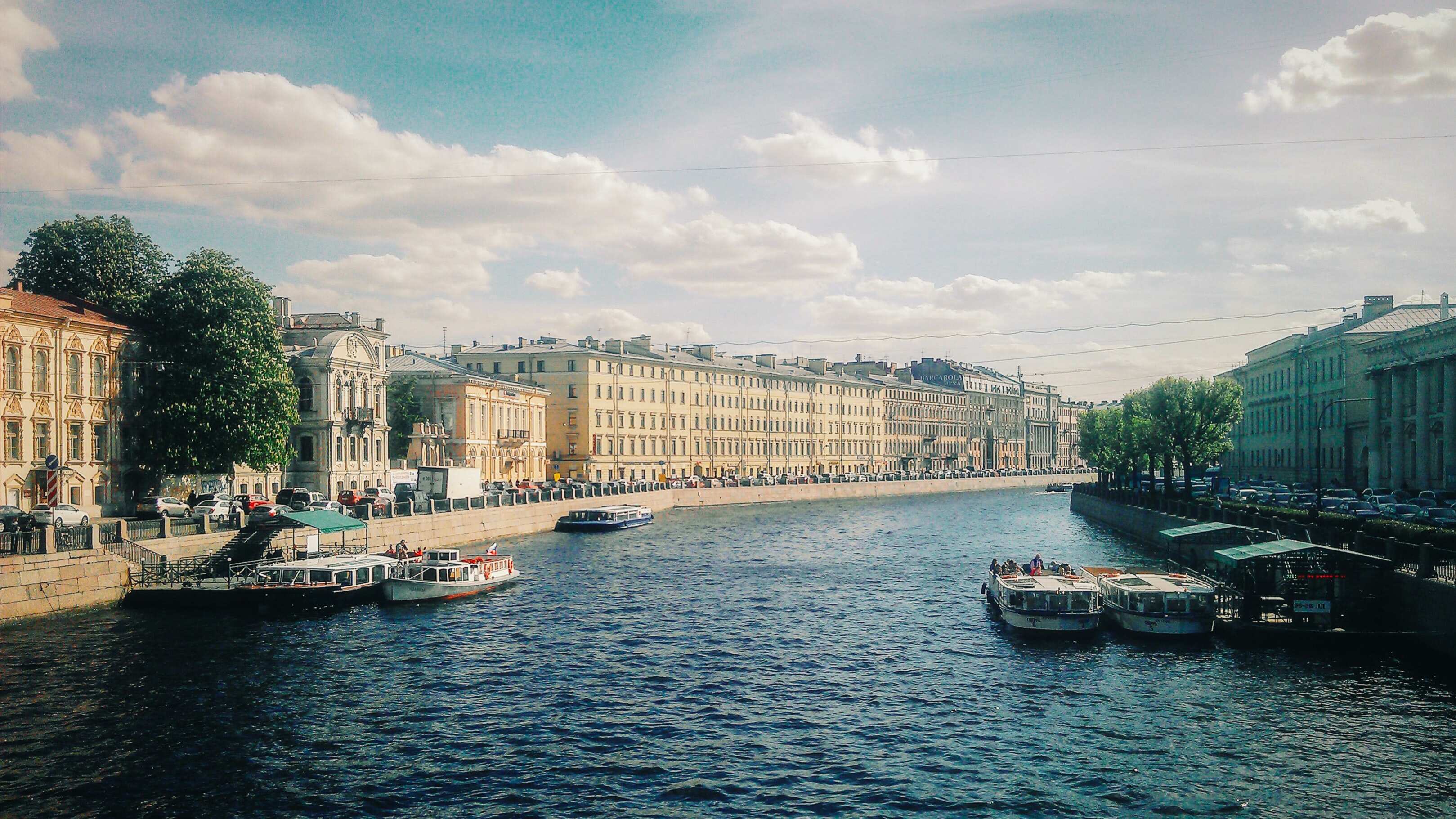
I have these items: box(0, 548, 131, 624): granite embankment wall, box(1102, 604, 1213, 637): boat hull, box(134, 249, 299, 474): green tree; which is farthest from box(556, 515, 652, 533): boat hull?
box(1102, 604, 1213, 637): boat hull

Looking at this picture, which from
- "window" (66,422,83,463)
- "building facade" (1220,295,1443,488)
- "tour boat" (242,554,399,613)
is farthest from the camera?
"building facade" (1220,295,1443,488)

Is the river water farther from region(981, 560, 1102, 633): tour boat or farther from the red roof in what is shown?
the red roof

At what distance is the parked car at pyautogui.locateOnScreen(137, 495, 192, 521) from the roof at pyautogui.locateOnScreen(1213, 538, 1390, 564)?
47142 mm

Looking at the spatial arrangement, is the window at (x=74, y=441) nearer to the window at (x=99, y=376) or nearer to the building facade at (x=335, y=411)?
the window at (x=99, y=376)

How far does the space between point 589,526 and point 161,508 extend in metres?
32.7

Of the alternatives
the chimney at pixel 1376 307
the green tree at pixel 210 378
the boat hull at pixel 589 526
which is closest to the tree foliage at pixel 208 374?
the green tree at pixel 210 378

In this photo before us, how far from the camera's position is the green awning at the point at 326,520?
48.0 metres

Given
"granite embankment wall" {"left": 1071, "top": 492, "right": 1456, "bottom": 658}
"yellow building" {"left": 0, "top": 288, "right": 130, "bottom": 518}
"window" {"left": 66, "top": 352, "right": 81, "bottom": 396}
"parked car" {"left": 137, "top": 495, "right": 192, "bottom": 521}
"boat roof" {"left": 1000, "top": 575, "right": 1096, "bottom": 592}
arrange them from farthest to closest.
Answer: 1. "window" {"left": 66, "top": 352, "right": 81, "bottom": 396}
2. "parked car" {"left": 137, "top": 495, "right": 192, "bottom": 521}
3. "yellow building" {"left": 0, "top": 288, "right": 130, "bottom": 518}
4. "boat roof" {"left": 1000, "top": 575, "right": 1096, "bottom": 592}
5. "granite embankment wall" {"left": 1071, "top": 492, "right": 1456, "bottom": 658}

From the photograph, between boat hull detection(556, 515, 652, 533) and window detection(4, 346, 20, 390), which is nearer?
window detection(4, 346, 20, 390)

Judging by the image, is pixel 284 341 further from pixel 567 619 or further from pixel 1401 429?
pixel 1401 429

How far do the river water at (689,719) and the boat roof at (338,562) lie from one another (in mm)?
2889

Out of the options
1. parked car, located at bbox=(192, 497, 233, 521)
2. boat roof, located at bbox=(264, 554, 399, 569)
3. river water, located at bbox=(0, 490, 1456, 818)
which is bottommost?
river water, located at bbox=(0, 490, 1456, 818)

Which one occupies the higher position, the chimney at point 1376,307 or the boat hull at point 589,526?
the chimney at point 1376,307

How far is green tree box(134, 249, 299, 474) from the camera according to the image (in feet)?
191
